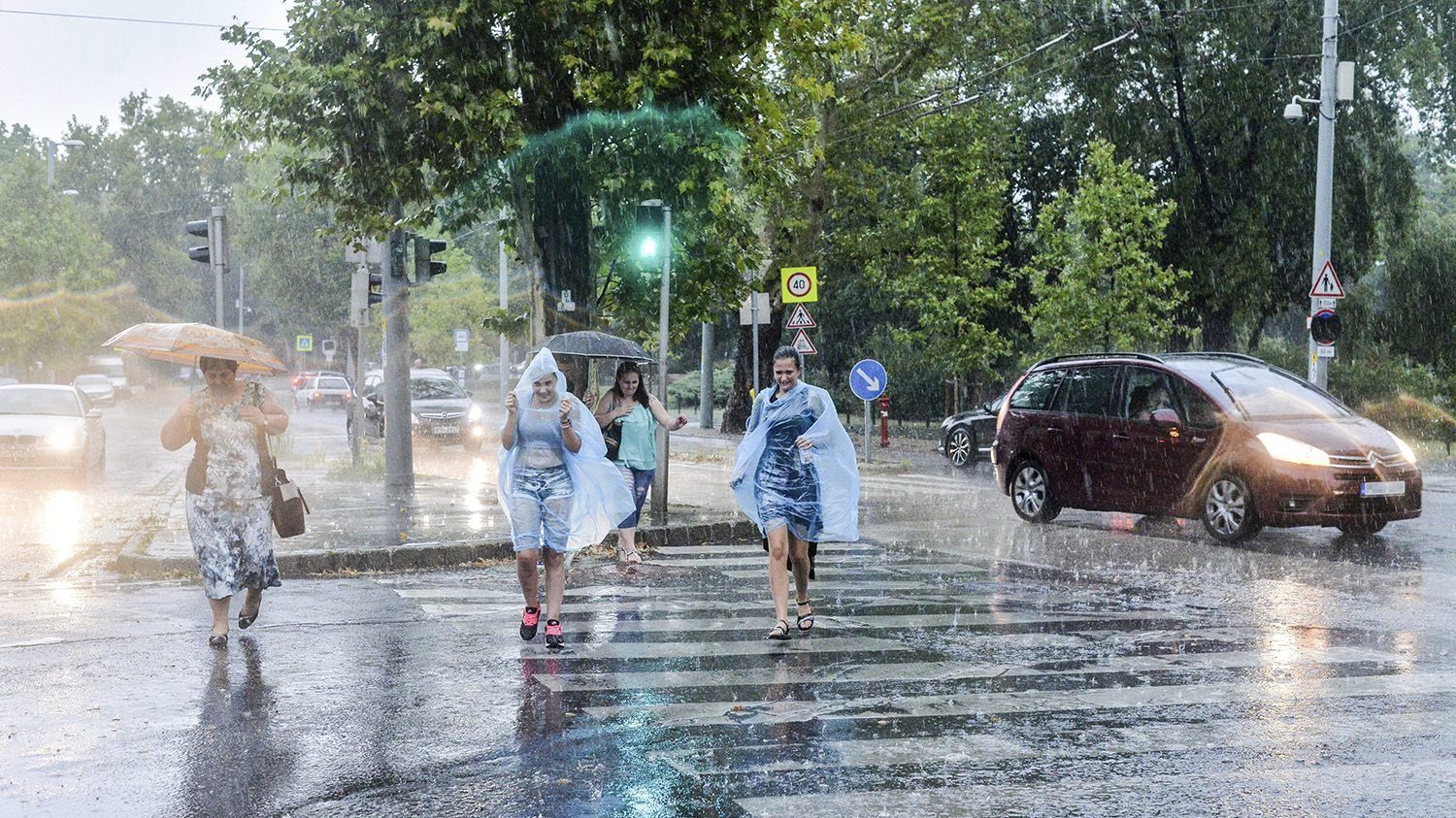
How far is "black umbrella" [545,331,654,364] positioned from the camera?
1310 centimetres

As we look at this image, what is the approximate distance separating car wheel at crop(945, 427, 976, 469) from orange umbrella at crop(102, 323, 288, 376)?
62.7 ft

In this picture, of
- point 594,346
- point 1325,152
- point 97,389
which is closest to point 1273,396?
point 594,346

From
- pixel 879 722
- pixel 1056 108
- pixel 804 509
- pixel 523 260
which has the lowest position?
pixel 879 722

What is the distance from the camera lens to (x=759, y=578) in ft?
38.2

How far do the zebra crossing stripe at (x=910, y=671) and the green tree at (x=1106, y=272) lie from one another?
2238 centimetres

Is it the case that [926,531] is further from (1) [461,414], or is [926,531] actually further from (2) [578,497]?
(1) [461,414]

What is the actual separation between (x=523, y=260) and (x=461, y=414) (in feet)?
52.8

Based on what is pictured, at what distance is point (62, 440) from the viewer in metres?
21.2

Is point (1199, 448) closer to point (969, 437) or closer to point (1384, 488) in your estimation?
point (1384, 488)

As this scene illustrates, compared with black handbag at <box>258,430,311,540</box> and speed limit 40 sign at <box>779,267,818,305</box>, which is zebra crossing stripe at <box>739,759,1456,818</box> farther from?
speed limit 40 sign at <box>779,267,818,305</box>

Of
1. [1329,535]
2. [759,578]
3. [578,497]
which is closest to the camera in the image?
[578,497]

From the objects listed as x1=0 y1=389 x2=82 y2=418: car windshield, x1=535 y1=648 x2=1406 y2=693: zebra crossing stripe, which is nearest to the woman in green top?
x1=535 y1=648 x2=1406 y2=693: zebra crossing stripe

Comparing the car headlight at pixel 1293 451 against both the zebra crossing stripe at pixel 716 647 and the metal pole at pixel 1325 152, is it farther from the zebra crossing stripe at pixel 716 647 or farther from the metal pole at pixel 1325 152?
the metal pole at pixel 1325 152

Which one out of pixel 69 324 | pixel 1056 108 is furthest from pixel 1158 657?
pixel 69 324
